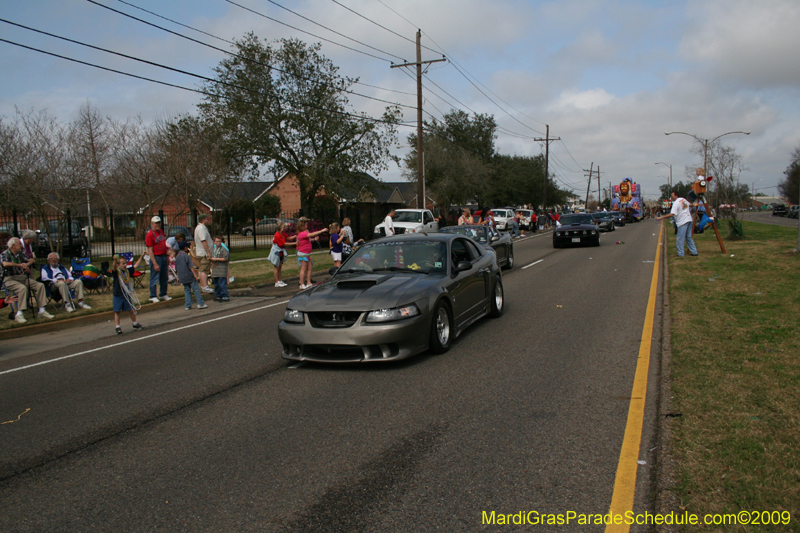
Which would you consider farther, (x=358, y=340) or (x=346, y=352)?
(x=346, y=352)

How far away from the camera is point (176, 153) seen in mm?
29031

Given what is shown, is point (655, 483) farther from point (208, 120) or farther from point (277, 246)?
point (208, 120)

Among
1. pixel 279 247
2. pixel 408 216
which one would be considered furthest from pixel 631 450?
pixel 408 216

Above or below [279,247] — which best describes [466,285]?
below

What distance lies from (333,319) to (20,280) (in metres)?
7.88

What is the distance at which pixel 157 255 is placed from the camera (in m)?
12.9

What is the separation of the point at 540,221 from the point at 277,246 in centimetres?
3909

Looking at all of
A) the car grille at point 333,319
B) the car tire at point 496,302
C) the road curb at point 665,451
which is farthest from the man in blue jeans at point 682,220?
the car grille at point 333,319

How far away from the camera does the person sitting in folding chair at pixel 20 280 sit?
436 inches

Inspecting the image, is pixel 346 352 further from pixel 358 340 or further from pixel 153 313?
pixel 153 313

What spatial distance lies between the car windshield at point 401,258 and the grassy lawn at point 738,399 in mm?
3038

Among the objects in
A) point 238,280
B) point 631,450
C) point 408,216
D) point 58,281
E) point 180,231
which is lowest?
point 238,280

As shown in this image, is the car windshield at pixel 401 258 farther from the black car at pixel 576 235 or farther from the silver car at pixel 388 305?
the black car at pixel 576 235

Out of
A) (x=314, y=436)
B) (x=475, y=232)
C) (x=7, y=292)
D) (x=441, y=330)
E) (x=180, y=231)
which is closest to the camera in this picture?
(x=314, y=436)
